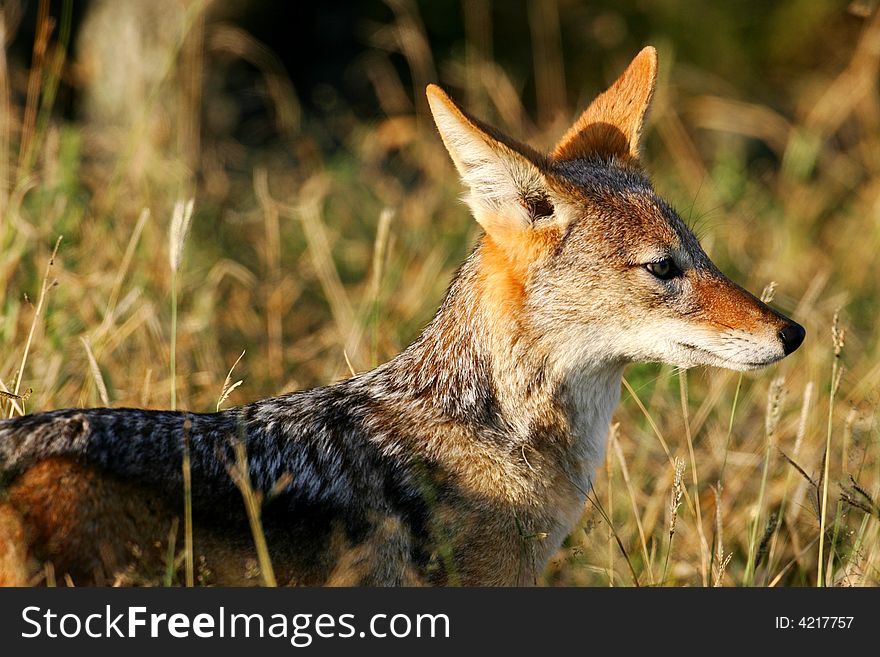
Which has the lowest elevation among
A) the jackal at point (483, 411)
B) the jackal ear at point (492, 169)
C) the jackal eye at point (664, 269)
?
the jackal at point (483, 411)

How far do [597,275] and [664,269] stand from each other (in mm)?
282

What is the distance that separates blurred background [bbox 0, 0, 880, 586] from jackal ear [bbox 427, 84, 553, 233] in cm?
97

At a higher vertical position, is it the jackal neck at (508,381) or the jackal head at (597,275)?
the jackal head at (597,275)

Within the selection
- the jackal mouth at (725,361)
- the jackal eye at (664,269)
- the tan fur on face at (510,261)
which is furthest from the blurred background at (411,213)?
the tan fur on face at (510,261)

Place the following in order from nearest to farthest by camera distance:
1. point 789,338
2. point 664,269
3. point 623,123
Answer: point 789,338, point 664,269, point 623,123

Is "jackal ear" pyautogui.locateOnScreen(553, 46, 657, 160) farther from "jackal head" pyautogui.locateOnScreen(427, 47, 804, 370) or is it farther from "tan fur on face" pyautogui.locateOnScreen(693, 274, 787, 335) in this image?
"tan fur on face" pyautogui.locateOnScreen(693, 274, 787, 335)

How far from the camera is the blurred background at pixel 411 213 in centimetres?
558

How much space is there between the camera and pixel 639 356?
4.46 meters

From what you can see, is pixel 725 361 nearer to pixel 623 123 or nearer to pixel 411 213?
pixel 623 123

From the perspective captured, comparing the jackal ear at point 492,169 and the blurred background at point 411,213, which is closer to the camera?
the jackal ear at point 492,169

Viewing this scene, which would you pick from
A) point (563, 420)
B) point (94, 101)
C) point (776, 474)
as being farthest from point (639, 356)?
point (94, 101)

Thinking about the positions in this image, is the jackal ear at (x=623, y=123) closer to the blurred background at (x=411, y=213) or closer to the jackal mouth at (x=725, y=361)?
the blurred background at (x=411, y=213)

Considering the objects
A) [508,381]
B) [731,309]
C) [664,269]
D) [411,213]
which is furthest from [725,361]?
[411,213]

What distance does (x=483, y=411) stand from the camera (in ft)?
14.7
